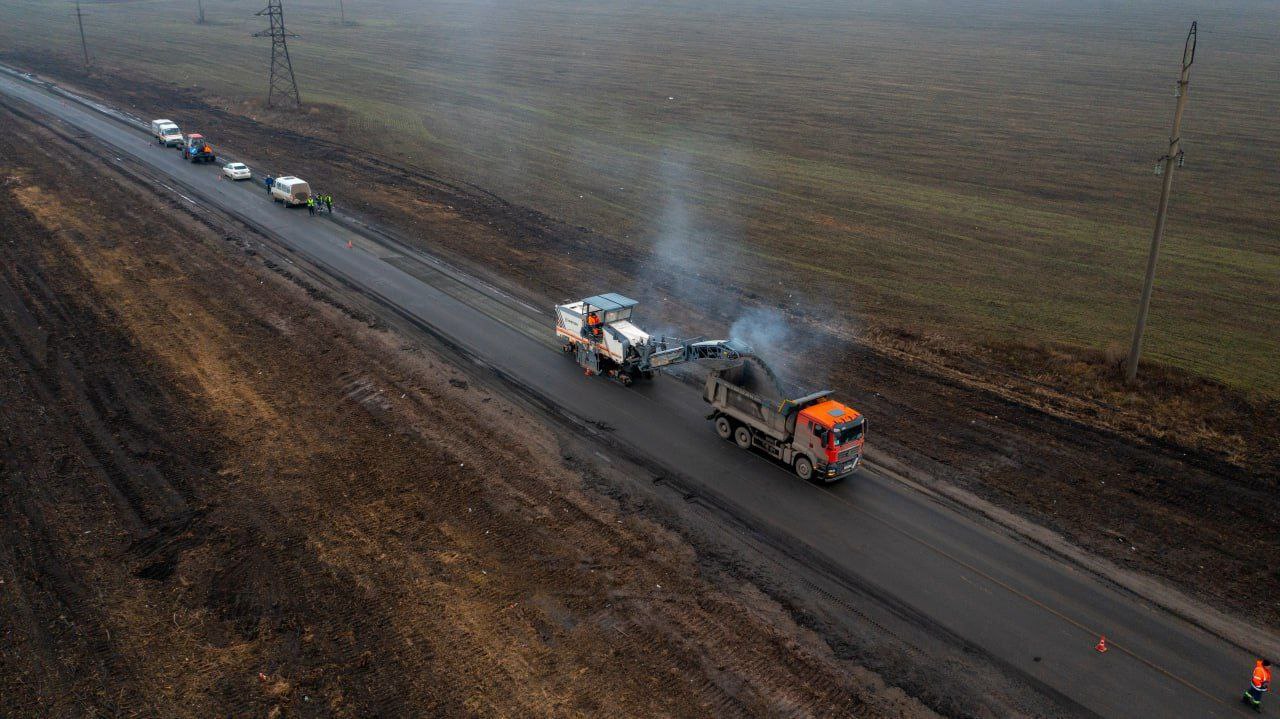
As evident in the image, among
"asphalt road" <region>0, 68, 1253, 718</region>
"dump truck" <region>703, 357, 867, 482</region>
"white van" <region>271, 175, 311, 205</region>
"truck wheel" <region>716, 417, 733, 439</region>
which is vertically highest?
"white van" <region>271, 175, 311, 205</region>

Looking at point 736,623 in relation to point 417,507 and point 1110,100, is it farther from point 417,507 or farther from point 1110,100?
point 1110,100

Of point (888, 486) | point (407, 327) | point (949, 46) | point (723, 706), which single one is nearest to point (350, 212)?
point (407, 327)

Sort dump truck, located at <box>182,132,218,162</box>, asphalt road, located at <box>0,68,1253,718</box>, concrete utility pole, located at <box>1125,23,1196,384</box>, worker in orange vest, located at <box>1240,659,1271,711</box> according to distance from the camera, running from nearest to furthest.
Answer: worker in orange vest, located at <box>1240,659,1271,711</box>
asphalt road, located at <box>0,68,1253,718</box>
concrete utility pole, located at <box>1125,23,1196,384</box>
dump truck, located at <box>182,132,218,162</box>

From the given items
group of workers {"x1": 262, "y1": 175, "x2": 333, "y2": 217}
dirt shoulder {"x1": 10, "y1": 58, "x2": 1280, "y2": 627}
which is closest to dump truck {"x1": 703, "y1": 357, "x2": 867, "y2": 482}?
dirt shoulder {"x1": 10, "y1": 58, "x2": 1280, "y2": 627}

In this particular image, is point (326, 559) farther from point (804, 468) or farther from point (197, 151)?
point (197, 151)

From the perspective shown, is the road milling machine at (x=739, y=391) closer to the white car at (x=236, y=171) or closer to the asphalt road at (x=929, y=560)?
the asphalt road at (x=929, y=560)

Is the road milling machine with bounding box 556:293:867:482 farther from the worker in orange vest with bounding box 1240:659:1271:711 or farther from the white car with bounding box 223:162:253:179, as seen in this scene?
the white car with bounding box 223:162:253:179

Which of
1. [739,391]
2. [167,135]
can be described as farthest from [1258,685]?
[167,135]

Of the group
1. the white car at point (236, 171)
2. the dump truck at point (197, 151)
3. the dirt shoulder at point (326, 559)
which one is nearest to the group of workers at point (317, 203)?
the white car at point (236, 171)
